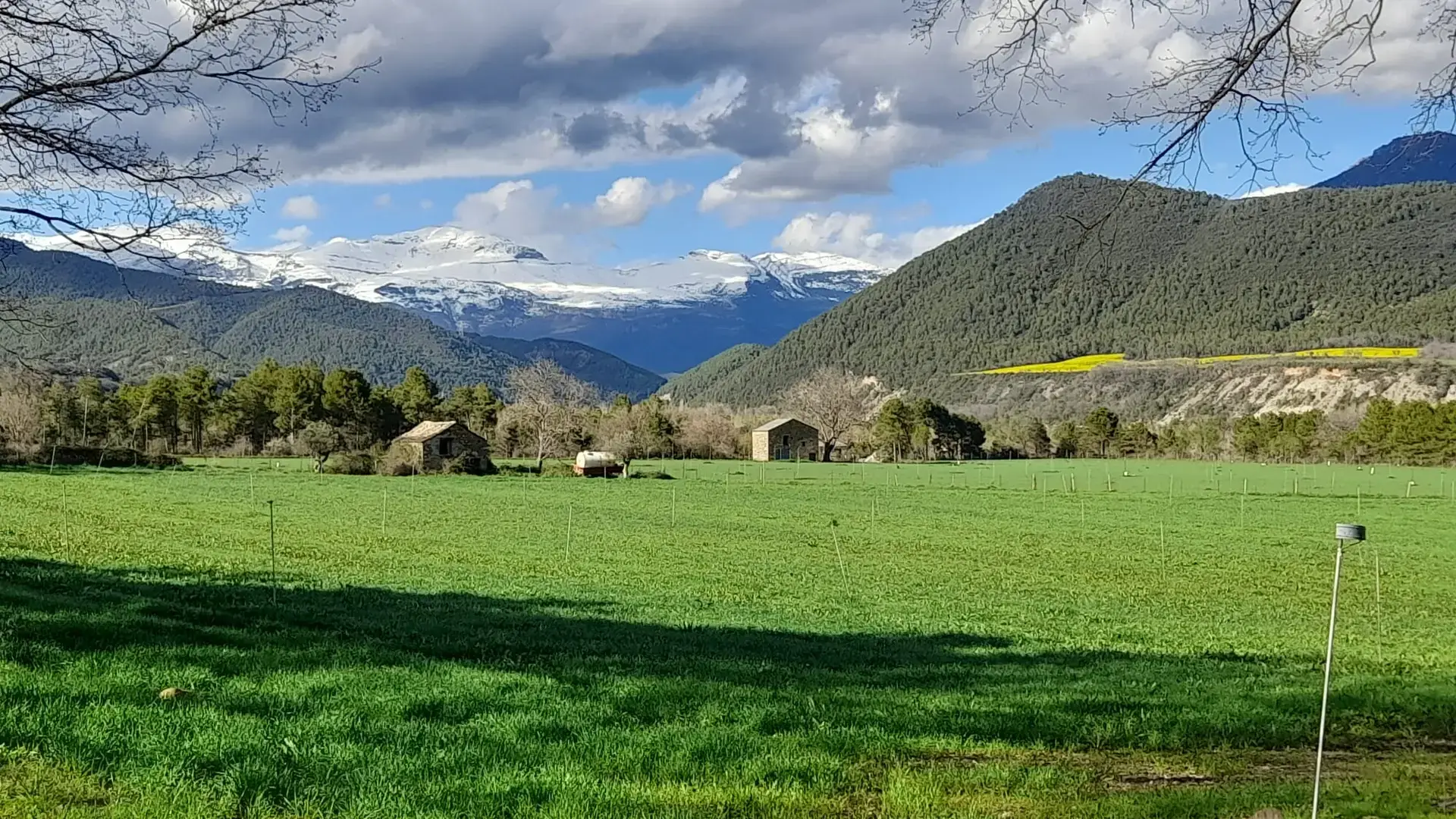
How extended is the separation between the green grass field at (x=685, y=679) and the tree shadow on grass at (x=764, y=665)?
64 mm

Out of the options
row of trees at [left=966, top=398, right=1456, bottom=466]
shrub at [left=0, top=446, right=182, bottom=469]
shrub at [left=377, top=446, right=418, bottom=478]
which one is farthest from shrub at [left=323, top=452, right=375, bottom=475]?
row of trees at [left=966, top=398, right=1456, bottom=466]

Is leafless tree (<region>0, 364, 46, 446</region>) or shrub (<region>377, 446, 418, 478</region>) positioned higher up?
leafless tree (<region>0, 364, 46, 446</region>)

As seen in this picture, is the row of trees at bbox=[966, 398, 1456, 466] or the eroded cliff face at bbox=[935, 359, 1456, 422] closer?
the row of trees at bbox=[966, 398, 1456, 466]

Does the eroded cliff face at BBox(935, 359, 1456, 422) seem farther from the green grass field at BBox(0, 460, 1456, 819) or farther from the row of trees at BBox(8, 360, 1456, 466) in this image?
the green grass field at BBox(0, 460, 1456, 819)

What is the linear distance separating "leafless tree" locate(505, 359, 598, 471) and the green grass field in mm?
64266

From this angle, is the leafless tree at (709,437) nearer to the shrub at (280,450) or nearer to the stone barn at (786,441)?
the stone barn at (786,441)

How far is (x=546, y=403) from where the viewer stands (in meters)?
97.5

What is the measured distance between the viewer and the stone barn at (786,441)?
114 m

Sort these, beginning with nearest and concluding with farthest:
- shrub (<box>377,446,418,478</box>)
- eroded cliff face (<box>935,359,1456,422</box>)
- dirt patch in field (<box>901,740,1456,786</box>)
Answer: dirt patch in field (<box>901,740,1456,786</box>) < shrub (<box>377,446,418,478</box>) < eroded cliff face (<box>935,359,1456,422</box>)

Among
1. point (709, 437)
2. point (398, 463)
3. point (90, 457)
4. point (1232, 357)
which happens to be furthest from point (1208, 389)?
point (90, 457)

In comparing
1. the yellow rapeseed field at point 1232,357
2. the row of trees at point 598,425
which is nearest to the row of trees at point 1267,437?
the row of trees at point 598,425

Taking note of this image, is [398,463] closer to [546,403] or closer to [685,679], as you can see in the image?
[546,403]

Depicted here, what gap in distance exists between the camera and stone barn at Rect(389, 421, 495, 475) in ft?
259

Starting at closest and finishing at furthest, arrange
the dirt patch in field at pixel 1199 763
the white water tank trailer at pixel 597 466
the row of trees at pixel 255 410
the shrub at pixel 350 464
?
the dirt patch in field at pixel 1199 763 → the shrub at pixel 350 464 → the white water tank trailer at pixel 597 466 → the row of trees at pixel 255 410
